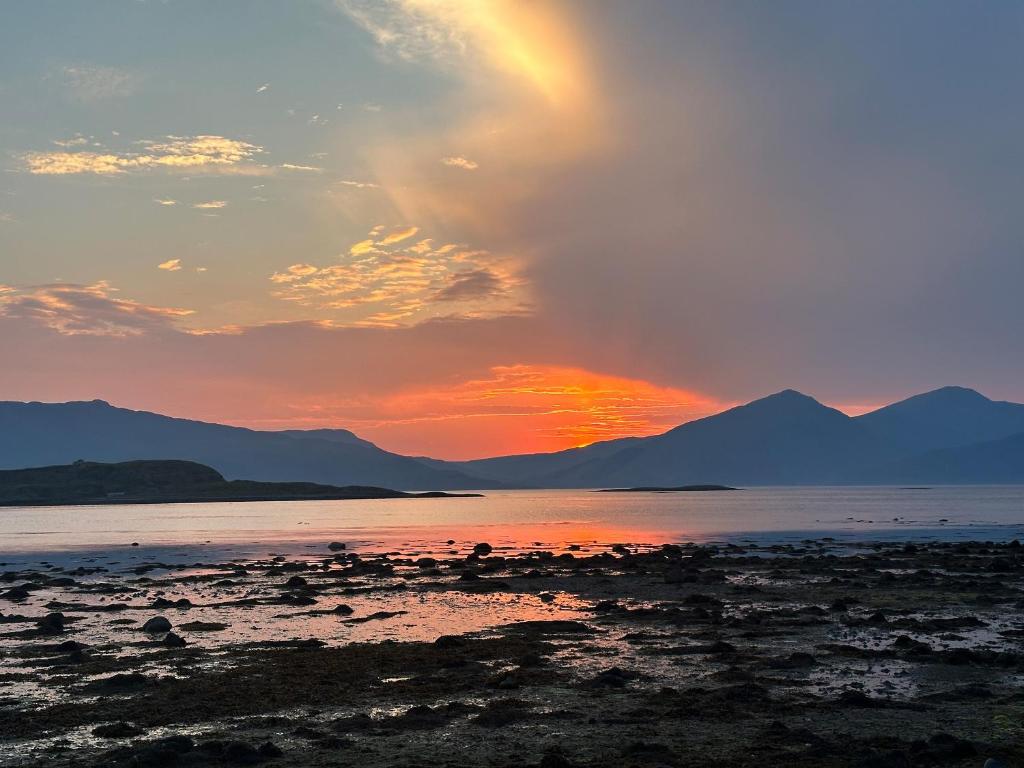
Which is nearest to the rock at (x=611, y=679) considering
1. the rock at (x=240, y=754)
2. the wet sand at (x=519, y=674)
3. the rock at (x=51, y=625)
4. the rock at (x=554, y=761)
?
the wet sand at (x=519, y=674)

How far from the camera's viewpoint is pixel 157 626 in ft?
109

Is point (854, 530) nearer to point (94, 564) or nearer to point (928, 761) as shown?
point (94, 564)

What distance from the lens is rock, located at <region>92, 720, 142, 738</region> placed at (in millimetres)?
19109

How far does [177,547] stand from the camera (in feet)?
287

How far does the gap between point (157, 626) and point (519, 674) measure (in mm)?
15350

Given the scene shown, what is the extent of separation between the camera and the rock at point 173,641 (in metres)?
30.0

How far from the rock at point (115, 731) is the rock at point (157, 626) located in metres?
14.1

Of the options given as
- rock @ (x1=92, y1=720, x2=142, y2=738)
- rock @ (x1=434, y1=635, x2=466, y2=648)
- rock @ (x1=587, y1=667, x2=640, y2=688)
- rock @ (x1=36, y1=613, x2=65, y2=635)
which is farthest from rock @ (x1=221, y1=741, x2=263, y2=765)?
rock @ (x1=36, y1=613, x2=65, y2=635)

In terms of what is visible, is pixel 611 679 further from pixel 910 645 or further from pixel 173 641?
pixel 173 641

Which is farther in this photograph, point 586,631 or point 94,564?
point 94,564

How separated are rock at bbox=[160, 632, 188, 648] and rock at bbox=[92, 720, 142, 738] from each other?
34.7ft

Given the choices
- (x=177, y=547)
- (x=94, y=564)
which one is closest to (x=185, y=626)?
(x=94, y=564)

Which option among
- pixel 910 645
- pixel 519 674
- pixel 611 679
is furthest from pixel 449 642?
pixel 910 645

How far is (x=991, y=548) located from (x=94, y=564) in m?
69.8
